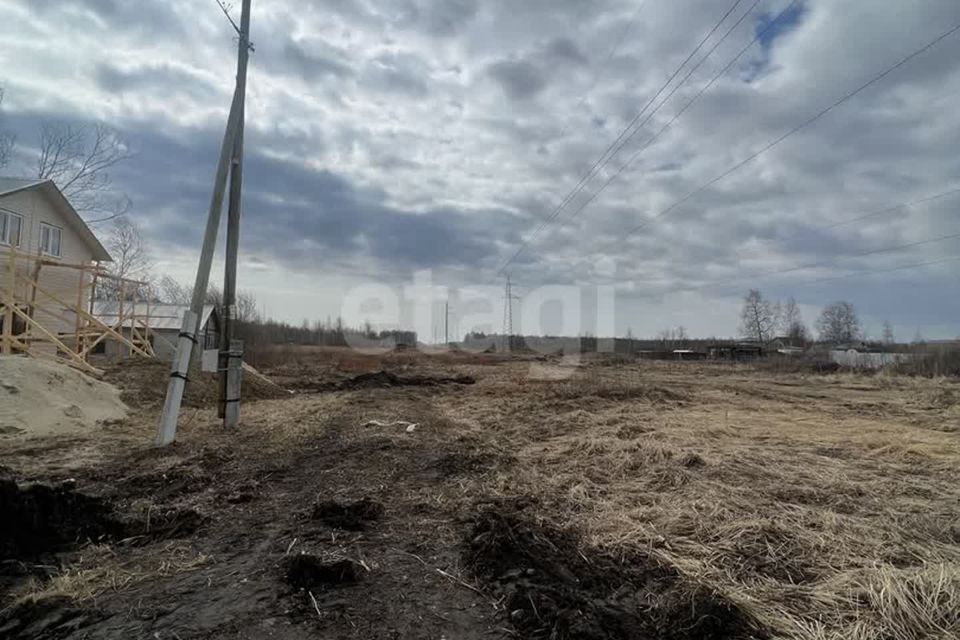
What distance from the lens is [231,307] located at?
379 inches

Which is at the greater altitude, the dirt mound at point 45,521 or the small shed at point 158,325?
the small shed at point 158,325

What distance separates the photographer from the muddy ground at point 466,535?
9.54ft

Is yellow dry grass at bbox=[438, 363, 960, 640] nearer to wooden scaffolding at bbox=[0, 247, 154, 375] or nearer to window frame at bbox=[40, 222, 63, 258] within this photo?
wooden scaffolding at bbox=[0, 247, 154, 375]

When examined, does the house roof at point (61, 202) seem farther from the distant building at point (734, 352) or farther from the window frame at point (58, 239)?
the distant building at point (734, 352)

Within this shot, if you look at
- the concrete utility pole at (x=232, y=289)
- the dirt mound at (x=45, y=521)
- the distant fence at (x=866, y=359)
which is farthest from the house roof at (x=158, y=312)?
the distant fence at (x=866, y=359)

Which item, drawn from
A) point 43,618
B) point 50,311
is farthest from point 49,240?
point 43,618

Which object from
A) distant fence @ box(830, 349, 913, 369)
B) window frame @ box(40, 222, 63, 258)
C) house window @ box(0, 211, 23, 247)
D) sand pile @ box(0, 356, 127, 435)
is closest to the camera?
sand pile @ box(0, 356, 127, 435)

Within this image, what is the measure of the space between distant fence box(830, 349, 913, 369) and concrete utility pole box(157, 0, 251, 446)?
157 ft

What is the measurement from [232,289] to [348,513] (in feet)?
21.7

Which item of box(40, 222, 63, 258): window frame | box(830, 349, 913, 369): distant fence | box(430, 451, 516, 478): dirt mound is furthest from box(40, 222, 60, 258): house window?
Result: box(830, 349, 913, 369): distant fence

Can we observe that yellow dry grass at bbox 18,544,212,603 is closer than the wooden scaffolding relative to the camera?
Yes

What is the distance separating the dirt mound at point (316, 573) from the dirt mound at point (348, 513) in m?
0.89

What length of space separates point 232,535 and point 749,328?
90418 millimetres

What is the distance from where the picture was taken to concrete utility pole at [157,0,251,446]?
7770 millimetres
